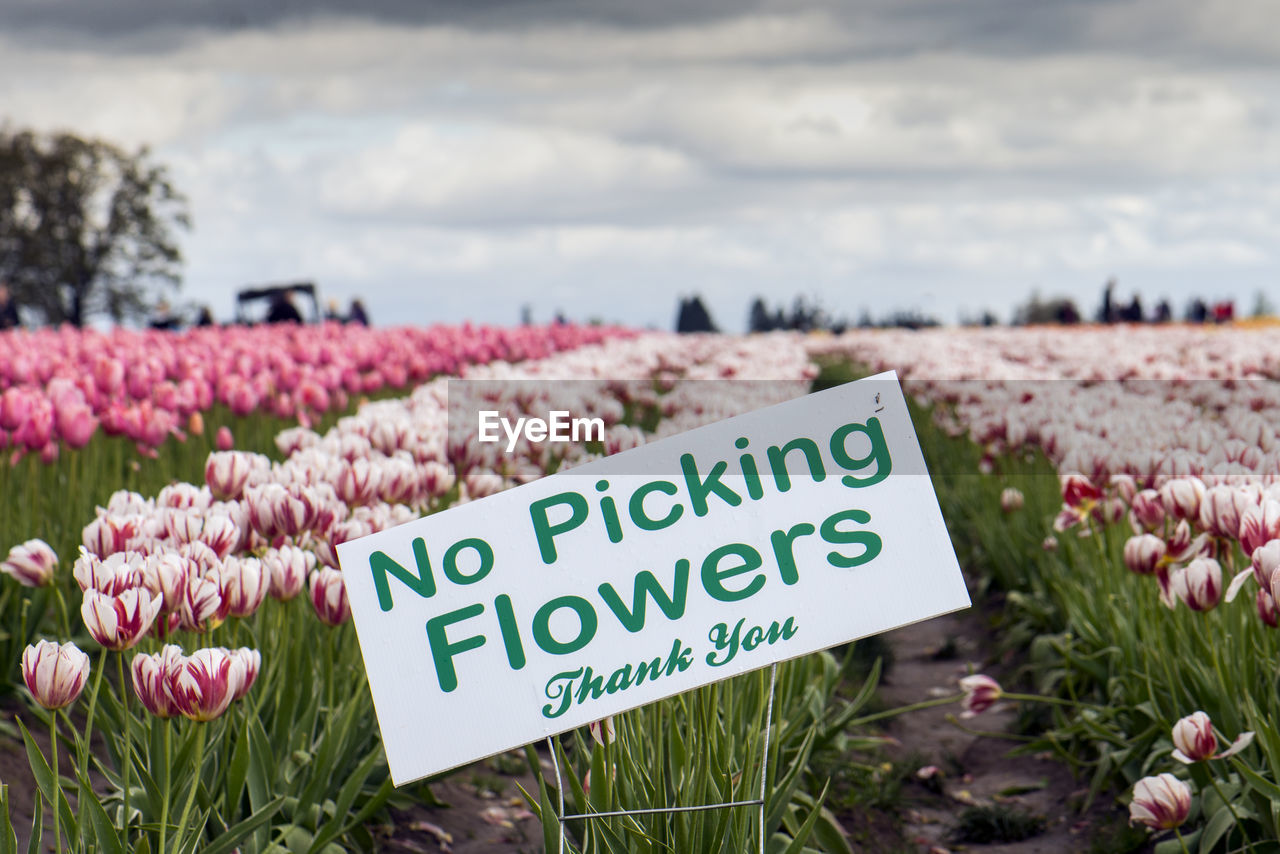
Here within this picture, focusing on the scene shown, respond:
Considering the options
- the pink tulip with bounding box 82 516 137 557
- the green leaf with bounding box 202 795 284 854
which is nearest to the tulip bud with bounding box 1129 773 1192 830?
the green leaf with bounding box 202 795 284 854

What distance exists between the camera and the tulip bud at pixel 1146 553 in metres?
3.77

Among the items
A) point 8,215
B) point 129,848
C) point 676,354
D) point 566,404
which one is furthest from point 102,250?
point 129,848

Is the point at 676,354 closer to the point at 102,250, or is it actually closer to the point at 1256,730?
the point at 1256,730

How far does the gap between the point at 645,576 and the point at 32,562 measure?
1.77 m

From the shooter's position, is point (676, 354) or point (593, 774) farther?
point (676, 354)

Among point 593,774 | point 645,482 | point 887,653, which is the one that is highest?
point 645,482

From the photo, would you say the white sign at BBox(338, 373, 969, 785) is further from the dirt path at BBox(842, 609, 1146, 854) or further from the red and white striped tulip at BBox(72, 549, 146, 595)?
the dirt path at BBox(842, 609, 1146, 854)

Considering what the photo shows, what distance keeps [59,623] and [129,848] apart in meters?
2.58

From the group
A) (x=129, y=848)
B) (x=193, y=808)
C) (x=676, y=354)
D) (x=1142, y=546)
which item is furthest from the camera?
(x=676, y=354)

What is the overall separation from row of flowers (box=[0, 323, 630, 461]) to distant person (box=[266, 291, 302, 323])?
28.6 ft

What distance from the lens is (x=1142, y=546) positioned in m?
3.78

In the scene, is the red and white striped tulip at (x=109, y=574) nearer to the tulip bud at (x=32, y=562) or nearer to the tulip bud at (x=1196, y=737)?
the tulip bud at (x=32, y=562)

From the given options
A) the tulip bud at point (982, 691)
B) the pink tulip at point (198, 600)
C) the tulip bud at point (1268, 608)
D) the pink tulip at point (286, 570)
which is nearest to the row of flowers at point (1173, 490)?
the tulip bud at point (1268, 608)

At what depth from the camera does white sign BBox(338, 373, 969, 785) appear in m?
2.51
